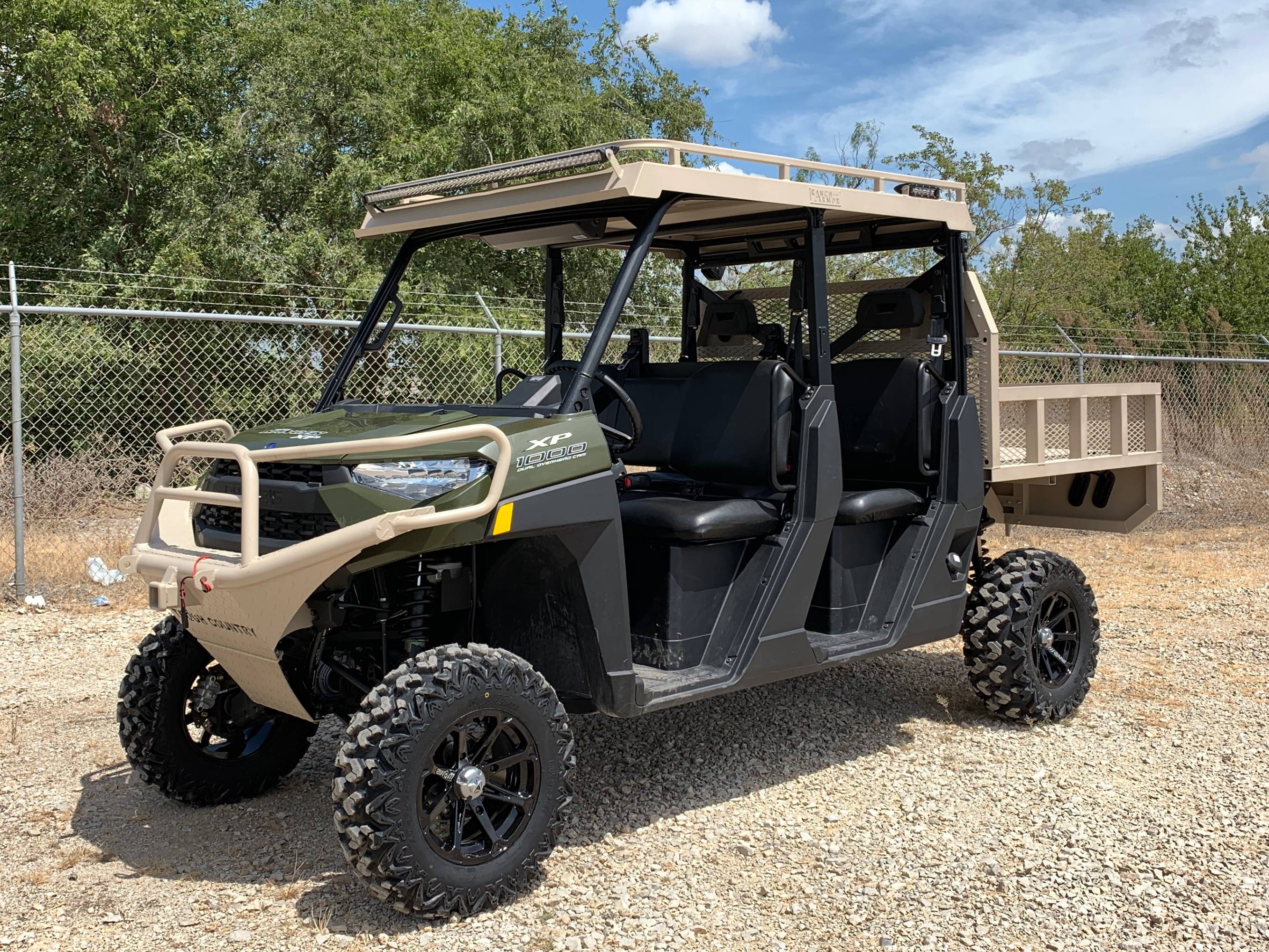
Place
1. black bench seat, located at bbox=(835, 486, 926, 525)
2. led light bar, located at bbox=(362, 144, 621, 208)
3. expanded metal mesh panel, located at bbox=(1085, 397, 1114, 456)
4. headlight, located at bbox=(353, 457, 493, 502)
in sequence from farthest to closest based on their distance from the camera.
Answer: expanded metal mesh panel, located at bbox=(1085, 397, 1114, 456)
black bench seat, located at bbox=(835, 486, 926, 525)
led light bar, located at bbox=(362, 144, 621, 208)
headlight, located at bbox=(353, 457, 493, 502)

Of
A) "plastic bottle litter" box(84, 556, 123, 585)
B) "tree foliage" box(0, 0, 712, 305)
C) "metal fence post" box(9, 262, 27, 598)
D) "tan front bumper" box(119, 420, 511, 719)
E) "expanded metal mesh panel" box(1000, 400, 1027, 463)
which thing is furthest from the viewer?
"tree foliage" box(0, 0, 712, 305)

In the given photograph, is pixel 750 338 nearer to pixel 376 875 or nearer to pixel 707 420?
pixel 707 420

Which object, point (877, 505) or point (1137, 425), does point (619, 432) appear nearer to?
point (877, 505)

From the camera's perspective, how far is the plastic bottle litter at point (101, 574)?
822 cm

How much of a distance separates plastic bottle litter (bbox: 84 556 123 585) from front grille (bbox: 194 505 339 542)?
463 centimetres

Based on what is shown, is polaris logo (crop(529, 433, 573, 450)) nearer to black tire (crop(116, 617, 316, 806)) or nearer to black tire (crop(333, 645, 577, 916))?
black tire (crop(333, 645, 577, 916))

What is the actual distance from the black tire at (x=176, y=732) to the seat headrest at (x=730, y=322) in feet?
8.68

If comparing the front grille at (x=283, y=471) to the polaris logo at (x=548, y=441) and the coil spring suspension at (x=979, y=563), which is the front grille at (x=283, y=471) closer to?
the polaris logo at (x=548, y=441)

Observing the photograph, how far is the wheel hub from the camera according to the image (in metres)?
3.56

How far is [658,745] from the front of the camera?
17.4 ft

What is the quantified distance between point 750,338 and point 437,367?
15.9ft

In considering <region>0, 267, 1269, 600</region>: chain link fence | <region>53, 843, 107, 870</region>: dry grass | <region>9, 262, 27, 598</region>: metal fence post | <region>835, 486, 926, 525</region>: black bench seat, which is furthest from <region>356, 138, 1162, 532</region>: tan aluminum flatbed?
<region>9, 262, 27, 598</region>: metal fence post

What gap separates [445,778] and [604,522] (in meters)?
0.93

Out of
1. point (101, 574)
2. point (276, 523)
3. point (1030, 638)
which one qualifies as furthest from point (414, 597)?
point (101, 574)
